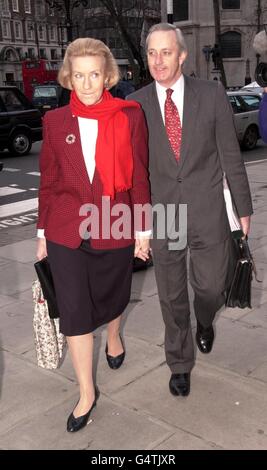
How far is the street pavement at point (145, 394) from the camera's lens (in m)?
2.55

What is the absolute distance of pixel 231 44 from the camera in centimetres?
5059

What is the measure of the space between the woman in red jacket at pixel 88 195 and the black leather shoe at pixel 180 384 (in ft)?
1.53

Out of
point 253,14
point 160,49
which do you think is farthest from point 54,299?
point 253,14

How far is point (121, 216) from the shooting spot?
8.57ft

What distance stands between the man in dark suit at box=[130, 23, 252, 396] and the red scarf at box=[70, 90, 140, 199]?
0.30m

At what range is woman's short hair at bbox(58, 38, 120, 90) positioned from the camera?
96.2 inches

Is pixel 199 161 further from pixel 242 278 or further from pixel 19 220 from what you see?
pixel 19 220

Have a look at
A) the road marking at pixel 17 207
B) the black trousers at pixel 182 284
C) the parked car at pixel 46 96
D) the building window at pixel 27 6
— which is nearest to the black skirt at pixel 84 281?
the black trousers at pixel 182 284

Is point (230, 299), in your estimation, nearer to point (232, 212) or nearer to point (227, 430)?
point (232, 212)

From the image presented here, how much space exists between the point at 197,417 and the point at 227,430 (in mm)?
174

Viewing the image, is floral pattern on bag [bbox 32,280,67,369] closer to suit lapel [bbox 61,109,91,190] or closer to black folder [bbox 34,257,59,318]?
black folder [bbox 34,257,59,318]

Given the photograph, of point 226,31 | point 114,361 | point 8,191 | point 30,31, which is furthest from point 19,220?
point 30,31

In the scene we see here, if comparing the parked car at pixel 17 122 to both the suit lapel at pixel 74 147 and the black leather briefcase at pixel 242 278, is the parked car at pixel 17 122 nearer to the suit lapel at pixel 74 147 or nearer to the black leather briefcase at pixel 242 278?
the black leather briefcase at pixel 242 278

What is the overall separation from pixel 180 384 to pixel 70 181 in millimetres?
1232
